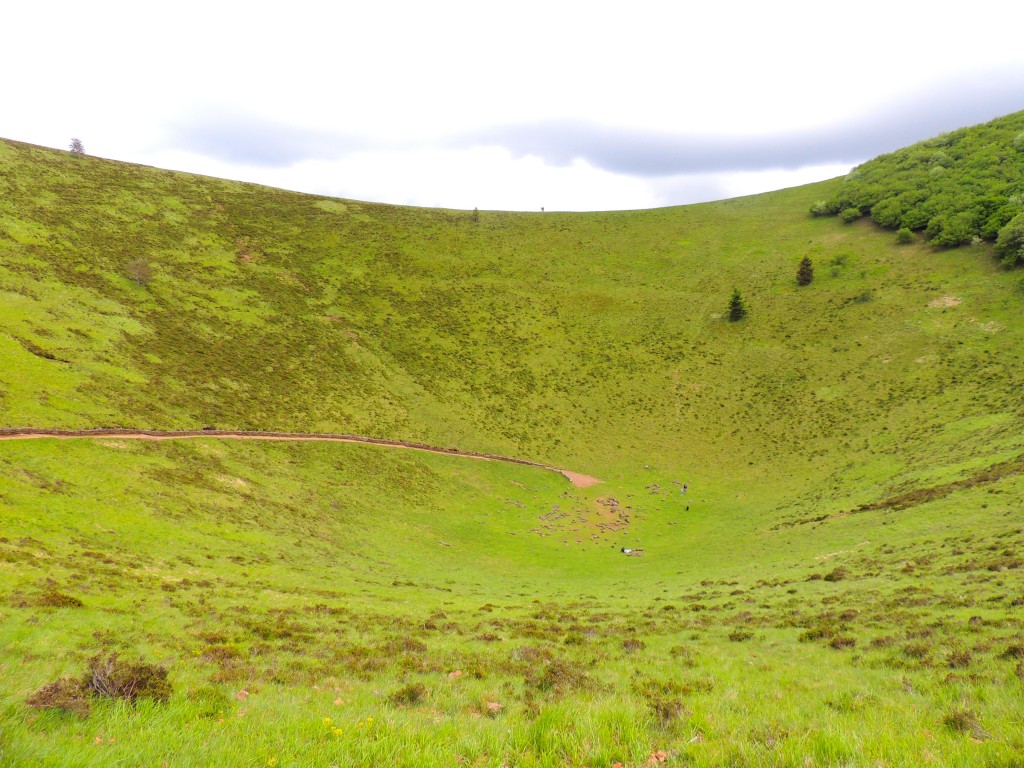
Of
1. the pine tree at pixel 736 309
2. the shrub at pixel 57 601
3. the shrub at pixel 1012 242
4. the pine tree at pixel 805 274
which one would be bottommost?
the shrub at pixel 57 601

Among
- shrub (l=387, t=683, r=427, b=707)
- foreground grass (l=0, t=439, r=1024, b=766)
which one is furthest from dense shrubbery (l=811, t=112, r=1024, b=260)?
shrub (l=387, t=683, r=427, b=707)

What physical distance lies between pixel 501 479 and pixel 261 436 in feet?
80.4

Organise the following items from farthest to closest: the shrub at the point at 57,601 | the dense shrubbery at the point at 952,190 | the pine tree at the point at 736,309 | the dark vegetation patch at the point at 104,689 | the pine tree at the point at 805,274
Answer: the pine tree at the point at 805,274
the pine tree at the point at 736,309
the dense shrubbery at the point at 952,190
the shrub at the point at 57,601
the dark vegetation patch at the point at 104,689

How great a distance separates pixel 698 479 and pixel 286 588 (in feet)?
156

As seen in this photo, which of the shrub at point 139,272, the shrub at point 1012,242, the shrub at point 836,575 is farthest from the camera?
the shrub at point 1012,242

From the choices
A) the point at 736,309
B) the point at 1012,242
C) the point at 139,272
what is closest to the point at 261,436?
the point at 139,272

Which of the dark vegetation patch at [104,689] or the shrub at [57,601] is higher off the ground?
the dark vegetation patch at [104,689]

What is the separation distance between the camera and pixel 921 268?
83438 millimetres

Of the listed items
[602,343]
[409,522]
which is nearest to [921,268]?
[602,343]

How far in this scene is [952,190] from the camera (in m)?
93.6

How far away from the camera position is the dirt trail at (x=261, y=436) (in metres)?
32.2

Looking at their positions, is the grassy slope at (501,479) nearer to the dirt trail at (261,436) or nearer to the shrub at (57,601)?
the shrub at (57,601)

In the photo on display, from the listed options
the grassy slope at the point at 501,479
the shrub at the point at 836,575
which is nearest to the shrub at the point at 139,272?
the grassy slope at the point at 501,479

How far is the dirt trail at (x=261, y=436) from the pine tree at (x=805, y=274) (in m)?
59.0
